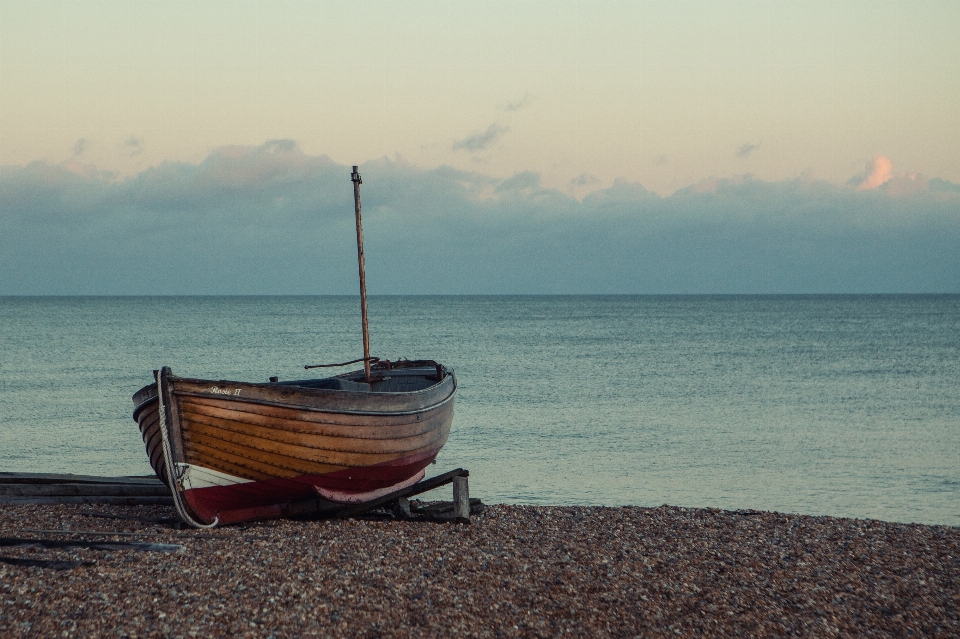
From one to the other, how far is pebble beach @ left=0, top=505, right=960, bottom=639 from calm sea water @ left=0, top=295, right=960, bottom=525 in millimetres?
5970

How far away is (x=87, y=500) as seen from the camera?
13.2 meters

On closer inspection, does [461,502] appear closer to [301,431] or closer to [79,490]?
[301,431]

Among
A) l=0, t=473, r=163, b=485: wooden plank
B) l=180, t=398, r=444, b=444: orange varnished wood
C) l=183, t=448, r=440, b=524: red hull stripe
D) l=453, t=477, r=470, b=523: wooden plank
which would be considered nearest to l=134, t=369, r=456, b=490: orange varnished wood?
l=180, t=398, r=444, b=444: orange varnished wood

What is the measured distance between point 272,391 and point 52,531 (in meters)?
3.03

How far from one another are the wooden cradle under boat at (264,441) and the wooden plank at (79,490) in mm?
1734

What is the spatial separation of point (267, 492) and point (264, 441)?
84cm

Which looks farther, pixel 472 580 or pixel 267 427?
pixel 267 427

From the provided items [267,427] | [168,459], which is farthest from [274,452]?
[168,459]

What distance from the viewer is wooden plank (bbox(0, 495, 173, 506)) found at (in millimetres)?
13008

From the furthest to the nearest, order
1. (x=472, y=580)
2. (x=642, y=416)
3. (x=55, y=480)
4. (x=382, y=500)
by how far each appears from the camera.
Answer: (x=642, y=416) < (x=55, y=480) < (x=382, y=500) < (x=472, y=580)

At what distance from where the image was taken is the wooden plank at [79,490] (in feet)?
43.4

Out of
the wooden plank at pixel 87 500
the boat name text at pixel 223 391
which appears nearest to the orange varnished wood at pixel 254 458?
the boat name text at pixel 223 391

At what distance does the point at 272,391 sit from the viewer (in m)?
11.0

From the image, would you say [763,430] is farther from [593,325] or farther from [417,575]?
[593,325]
